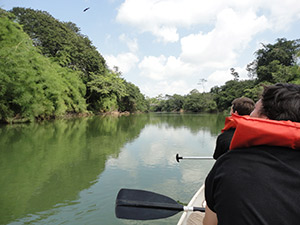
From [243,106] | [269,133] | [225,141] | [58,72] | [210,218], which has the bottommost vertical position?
[210,218]

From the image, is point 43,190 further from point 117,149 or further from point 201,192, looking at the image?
point 117,149

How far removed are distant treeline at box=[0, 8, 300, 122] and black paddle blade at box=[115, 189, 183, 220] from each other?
1661 millimetres

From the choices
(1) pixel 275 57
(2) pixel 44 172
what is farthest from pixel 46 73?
(1) pixel 275 57

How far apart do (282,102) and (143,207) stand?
111 cm

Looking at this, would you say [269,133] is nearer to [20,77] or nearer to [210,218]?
[210,218]

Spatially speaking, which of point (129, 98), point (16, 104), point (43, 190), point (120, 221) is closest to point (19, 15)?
point (16, 104)

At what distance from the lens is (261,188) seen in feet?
1.91

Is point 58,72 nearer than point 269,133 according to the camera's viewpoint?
No

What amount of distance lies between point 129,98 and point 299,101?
1383 inches

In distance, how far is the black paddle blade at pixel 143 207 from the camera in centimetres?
136

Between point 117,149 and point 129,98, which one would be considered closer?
point 117,149

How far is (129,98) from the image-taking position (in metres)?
35.5

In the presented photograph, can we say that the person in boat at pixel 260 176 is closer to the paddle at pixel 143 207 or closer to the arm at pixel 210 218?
the arm at pixel 210 218

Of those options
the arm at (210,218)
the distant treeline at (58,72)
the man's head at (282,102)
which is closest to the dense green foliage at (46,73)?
the distant treeline at (58,72)
